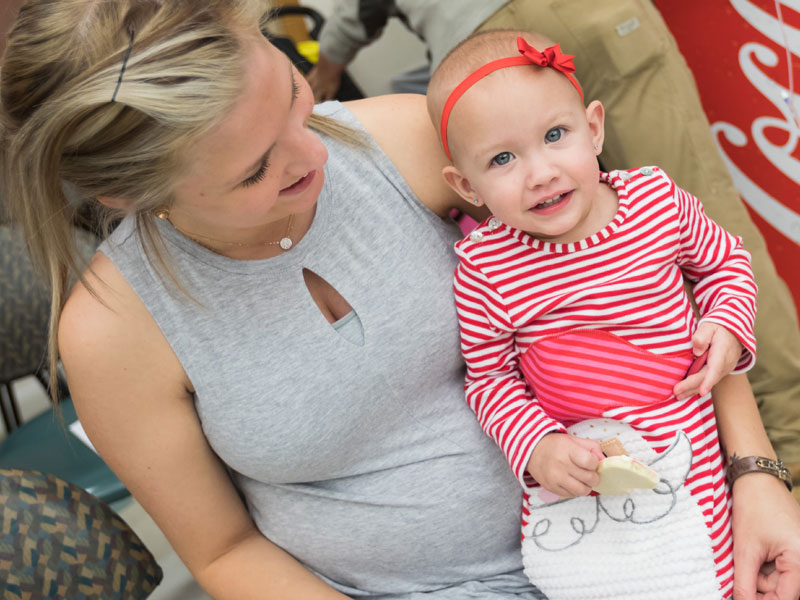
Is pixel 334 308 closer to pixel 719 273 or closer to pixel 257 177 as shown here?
pixel 257 177

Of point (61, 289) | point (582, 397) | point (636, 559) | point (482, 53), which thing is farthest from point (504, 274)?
point (61, 289)

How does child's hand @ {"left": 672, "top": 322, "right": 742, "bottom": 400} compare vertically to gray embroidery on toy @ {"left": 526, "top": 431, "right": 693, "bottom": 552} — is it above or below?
above

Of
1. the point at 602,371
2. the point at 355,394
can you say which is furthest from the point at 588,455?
the point at 355,394

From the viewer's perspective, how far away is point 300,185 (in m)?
1.08

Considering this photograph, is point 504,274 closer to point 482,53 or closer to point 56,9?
point 482,53

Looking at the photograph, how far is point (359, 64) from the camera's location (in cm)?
334

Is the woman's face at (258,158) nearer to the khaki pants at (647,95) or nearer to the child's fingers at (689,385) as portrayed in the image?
the child's fingers at (689,385)

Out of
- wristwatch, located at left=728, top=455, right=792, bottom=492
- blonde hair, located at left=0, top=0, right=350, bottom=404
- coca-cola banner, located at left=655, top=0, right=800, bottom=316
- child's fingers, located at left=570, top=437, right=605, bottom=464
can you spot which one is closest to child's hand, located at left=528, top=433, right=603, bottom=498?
child's fingers, located at left=570, top=437, right=605, bottom=464

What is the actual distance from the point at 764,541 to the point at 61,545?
1062mm

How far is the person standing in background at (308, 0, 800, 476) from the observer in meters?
1.47

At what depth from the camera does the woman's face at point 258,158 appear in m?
0.96

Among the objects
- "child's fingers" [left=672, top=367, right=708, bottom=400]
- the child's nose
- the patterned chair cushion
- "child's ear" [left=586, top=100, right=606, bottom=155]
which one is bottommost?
"child's fingers" [left=672, top=367, right=708, bottom=400]

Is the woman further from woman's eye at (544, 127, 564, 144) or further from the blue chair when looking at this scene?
the blue chair

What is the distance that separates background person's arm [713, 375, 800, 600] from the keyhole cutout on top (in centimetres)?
60
